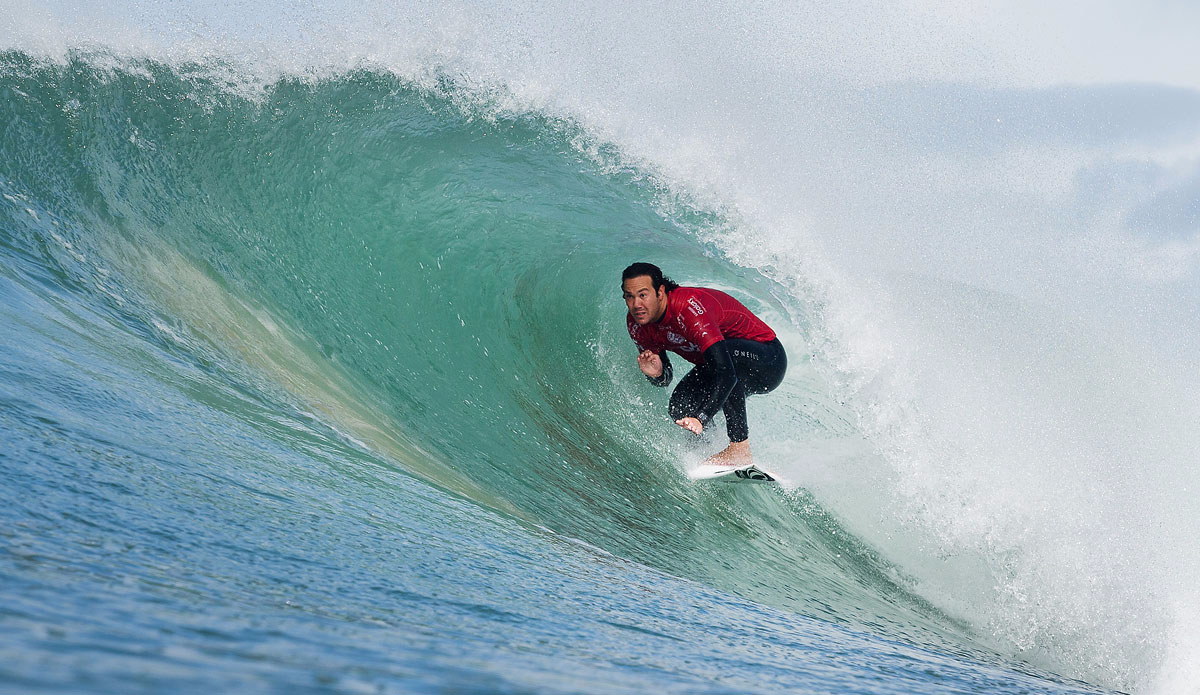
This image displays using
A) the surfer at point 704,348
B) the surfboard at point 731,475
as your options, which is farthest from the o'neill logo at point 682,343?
the surfboard at point 731,475

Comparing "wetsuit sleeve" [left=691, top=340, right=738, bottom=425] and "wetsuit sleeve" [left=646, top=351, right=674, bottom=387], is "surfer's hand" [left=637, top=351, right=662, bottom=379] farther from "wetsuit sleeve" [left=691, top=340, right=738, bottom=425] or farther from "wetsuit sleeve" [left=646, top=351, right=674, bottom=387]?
"wetsuit sleeve" [left=691, top=340, right=738, bottom=425]

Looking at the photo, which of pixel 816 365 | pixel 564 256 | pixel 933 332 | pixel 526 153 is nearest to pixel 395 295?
pixel 564 256

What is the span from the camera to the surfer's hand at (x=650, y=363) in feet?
15.8

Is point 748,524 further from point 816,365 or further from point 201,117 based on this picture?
point 201,117

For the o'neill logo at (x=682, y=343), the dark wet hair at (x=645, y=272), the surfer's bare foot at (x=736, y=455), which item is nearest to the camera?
the dark wet hair at (x=645, y=272)

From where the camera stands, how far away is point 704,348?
4.38 metres

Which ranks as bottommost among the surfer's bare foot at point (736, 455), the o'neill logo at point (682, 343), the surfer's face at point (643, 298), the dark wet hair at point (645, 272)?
the surfer's bare foot at point (736, 455)

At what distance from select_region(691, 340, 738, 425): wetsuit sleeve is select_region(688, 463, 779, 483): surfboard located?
1.85ft

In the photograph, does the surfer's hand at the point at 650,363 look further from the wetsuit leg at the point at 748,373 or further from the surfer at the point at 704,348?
the wetsuit leg at the point at 748,373

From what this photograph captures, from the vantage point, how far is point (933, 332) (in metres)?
6.85

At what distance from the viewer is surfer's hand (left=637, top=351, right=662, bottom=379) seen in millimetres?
4812

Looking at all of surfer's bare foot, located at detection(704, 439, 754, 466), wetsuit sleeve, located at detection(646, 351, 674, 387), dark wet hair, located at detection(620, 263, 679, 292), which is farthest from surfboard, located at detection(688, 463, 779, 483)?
dark wet hair, located at detection(620, 263, 679, 292)

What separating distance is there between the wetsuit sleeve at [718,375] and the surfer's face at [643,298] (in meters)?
0.35

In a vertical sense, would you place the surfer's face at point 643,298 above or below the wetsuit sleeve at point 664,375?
above
